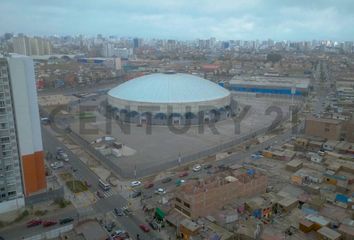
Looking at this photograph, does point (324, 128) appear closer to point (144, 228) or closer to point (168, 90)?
point (168, 90)

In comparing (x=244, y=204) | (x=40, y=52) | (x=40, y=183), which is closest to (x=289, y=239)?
(x=244, y=204)

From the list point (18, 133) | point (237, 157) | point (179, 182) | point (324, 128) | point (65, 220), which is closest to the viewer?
point (65, 220)

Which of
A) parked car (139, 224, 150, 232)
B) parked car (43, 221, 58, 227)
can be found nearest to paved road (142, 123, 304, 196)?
parked car (139, 224, 150, 232)

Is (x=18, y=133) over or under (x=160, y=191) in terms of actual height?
over

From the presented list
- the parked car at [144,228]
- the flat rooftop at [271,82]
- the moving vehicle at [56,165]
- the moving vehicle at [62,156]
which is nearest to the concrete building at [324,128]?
the parked car at [144,228]

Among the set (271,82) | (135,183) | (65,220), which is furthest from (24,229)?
(271,82)

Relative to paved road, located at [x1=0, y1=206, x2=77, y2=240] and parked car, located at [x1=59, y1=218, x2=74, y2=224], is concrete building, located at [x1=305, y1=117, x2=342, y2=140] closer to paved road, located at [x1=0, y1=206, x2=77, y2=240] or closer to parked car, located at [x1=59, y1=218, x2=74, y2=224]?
paved road, located at [x1=0, y1=206, x2=77, y2=240]

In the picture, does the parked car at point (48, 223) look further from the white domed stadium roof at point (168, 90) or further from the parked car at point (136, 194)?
the white domed stadium roof at point (168, 90)
